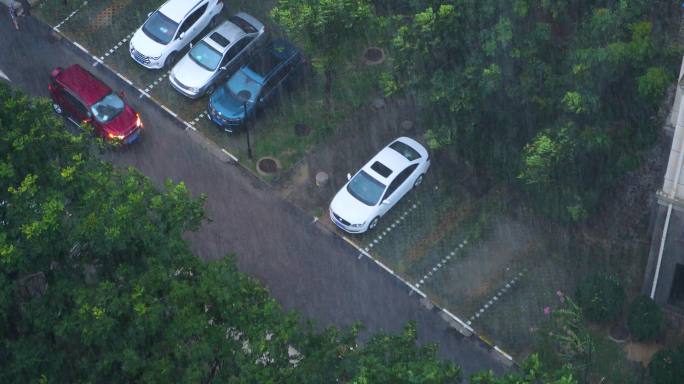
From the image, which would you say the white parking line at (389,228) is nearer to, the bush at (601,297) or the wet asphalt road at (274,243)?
the wet asphalt road at (274,243)

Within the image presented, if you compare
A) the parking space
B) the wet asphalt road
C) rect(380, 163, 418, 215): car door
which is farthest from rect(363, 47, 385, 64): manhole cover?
the wet asphalt road

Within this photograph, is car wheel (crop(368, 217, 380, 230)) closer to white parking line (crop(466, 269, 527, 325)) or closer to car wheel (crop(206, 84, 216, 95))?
white parking line (crop(466, 269, 527, 325))

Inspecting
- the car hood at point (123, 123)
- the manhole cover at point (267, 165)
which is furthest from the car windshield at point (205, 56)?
the manhole cover at point (267, 165)

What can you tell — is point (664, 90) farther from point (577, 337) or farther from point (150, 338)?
point (150, 338)

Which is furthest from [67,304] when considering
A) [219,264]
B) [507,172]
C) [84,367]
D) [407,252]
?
[507,172]

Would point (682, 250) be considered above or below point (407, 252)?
above

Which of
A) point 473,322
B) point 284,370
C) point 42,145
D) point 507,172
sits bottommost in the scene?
point 473,322
